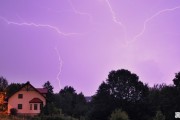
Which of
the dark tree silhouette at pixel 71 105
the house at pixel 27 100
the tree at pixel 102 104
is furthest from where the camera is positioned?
the dark tree silhouette at pixel 71 105

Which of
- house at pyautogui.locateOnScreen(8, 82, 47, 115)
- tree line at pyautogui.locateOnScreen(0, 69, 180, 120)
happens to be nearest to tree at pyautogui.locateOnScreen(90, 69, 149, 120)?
tree line at pyautogui.locateOnScreen(0, 69, 180, 120)

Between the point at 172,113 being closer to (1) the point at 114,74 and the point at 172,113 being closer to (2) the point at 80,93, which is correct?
(1) the point at 114,74

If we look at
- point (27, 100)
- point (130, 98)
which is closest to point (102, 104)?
point (130, 98)

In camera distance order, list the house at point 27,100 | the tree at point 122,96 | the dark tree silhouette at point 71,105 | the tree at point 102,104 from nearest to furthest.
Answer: the house at point 27,100 < the tree at point 122,96 < the tree at point 102,104 < the dark tree silhouette at point 71,105

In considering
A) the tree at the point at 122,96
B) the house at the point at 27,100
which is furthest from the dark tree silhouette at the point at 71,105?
the house at the point at 27,100

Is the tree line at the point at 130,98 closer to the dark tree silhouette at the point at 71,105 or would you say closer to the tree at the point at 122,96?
the tree at the point at 122,96

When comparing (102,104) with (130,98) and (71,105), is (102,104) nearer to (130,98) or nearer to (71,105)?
(130,98)

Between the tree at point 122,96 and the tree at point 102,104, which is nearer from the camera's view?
the tree at point 122,96

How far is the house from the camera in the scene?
66000 mm

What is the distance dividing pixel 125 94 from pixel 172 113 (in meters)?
11.9

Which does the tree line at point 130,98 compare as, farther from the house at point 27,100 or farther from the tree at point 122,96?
the house at point 27,100

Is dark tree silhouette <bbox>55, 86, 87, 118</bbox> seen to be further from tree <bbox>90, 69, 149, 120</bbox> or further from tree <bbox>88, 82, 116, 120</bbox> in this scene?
tree <bbox>90, 69, 149, 120</bbox>

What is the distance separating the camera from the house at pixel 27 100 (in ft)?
217

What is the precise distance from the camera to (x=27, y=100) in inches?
2625
